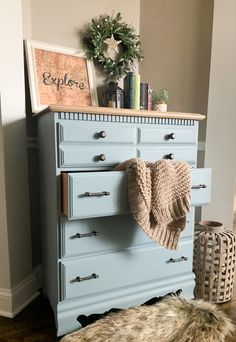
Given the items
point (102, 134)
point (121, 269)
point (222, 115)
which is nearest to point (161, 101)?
point (222, 115)

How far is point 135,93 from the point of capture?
179 centimetres

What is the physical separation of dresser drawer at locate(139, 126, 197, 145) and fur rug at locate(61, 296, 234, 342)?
0.77 m

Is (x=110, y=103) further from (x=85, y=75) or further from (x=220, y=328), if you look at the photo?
(x=220, y=328)

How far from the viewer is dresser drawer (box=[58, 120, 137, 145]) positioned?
1.17 m

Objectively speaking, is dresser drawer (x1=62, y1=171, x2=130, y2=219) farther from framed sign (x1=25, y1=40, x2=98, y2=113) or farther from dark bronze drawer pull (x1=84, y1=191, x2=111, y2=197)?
framed sign (x1=25, y1=40, x2=98, y2=113)

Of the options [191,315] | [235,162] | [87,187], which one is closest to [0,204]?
[87,187]

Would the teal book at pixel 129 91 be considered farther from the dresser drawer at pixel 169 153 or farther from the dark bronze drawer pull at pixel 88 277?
the dark bronze drawer pull at pixel 88 277

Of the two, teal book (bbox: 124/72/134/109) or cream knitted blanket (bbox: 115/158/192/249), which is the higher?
teal book (bbox: 124/72/134/109)

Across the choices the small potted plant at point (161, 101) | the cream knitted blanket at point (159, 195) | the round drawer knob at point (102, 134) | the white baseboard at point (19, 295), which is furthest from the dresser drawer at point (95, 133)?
the white baseboard at point (19, 295)

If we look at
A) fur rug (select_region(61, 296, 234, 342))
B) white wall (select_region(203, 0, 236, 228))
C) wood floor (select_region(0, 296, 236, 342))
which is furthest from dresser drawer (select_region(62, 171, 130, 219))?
white wall (select_region(203, 0, 236, 228))

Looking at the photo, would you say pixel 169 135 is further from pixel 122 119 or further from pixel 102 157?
pixel 102 157

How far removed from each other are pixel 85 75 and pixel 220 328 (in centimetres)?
156

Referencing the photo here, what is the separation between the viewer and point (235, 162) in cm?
183

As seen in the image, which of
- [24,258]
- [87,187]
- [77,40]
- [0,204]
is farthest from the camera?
[77,40]
